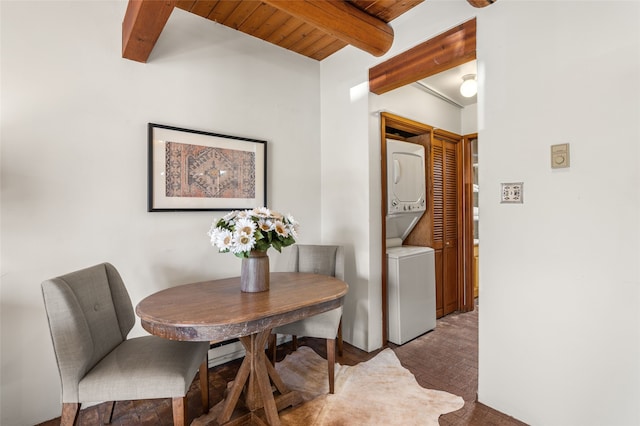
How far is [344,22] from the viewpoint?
6.50 feet

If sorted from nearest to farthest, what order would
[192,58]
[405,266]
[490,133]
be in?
[490,133], [192,58], [405,266]

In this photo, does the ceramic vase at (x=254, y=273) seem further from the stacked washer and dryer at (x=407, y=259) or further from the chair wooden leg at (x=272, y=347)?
the stacked washer and dryer at (x=407, y=259)

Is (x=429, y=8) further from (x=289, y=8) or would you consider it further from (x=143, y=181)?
(x=143, y=181)

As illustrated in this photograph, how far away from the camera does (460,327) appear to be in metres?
3.20

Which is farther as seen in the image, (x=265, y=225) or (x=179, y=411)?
(x=265, y=225)

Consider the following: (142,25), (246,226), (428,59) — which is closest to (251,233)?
(246,226)

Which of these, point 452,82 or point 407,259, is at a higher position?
point 452,82

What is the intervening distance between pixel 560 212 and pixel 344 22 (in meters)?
1.71

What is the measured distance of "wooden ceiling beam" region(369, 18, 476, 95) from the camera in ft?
6.43

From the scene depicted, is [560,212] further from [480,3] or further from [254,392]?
[254,392]

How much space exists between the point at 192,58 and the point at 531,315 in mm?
2874

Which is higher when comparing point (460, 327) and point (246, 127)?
point (246, 127)

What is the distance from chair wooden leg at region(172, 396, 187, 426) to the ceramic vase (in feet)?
1.95

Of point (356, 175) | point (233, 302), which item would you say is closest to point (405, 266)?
point (356, 175)
